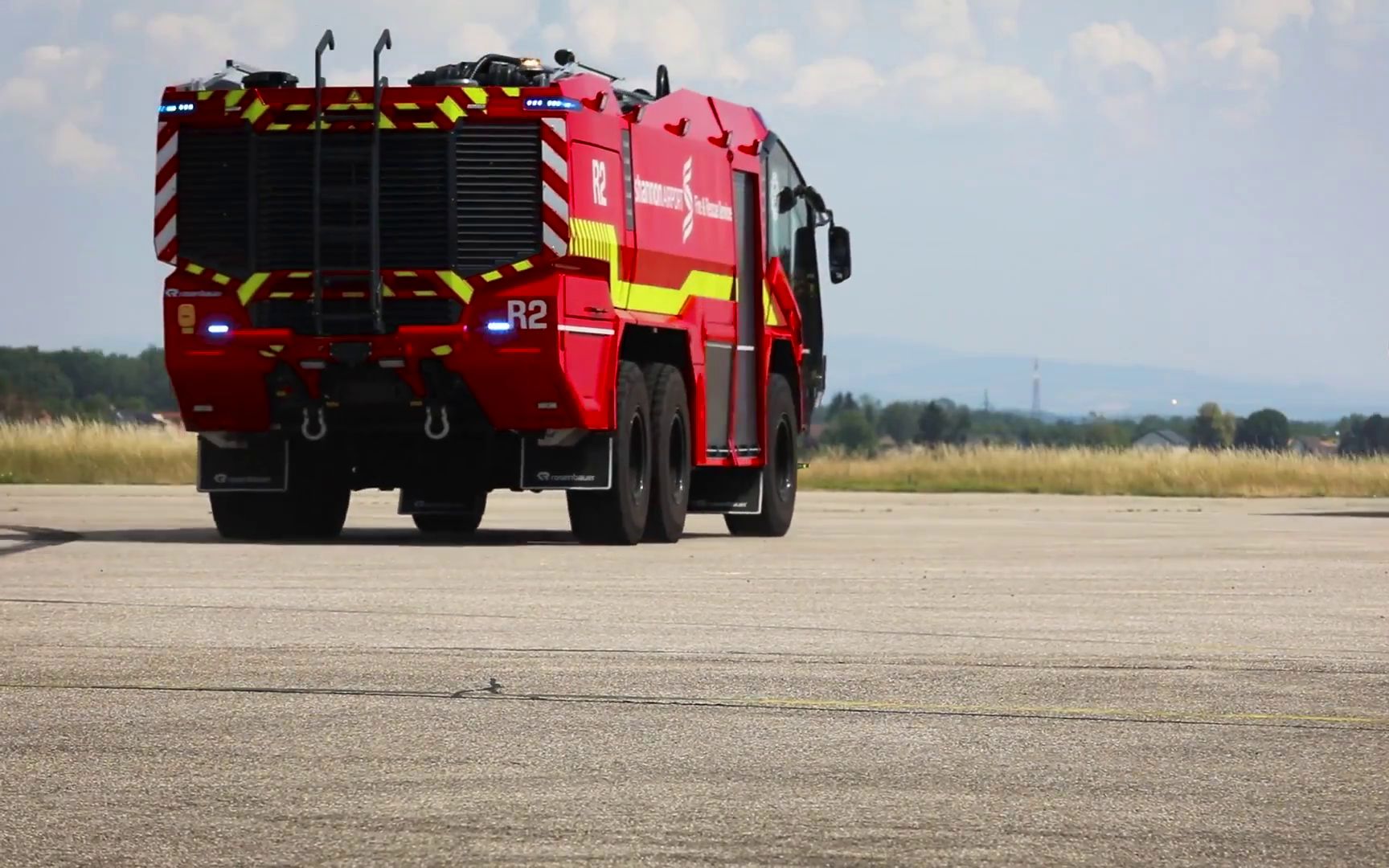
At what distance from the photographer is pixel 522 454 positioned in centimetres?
1981

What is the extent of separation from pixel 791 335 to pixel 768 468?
140 centimetres

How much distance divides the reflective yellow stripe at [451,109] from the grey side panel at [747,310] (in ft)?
14.1

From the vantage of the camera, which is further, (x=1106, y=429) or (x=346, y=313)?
(x=1106, y=429)

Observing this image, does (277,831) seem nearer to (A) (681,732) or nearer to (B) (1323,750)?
(A) (681,732)

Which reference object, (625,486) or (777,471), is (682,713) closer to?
(625,486)

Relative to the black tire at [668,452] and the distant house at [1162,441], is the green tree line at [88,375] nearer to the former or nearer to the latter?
the distant house at [1162,441]

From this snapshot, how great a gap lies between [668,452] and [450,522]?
11.1ft

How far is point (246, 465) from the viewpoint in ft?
67.1

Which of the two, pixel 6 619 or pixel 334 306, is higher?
pixel 334 306

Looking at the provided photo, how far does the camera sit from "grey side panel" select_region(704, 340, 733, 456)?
72.8ft

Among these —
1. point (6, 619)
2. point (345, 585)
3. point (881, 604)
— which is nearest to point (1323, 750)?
point (881, 604)

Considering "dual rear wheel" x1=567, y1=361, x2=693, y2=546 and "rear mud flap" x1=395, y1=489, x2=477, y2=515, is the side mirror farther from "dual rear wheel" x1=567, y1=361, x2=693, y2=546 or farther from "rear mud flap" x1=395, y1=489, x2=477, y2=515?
"rear mud flap" x1=395, y1=489, x2=477, y2=515

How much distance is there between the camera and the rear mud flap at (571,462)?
1973 centimetres

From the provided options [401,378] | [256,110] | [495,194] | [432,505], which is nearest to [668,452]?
[432,505]
